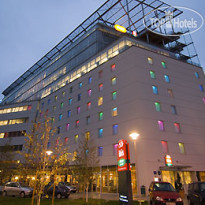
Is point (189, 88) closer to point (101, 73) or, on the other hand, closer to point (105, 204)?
point (101, 73)

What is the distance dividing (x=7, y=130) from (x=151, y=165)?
43.6m

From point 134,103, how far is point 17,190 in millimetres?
19903

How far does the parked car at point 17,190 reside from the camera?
2206 centimetres

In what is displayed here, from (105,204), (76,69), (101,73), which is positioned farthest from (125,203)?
(76,69)

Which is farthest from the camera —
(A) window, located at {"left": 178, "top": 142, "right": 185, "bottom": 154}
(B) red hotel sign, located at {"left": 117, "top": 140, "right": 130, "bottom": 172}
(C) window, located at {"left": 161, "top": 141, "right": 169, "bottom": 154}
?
(A) window, located at {"left": 178, "top": 142, "right": 185, "bottom": 154}

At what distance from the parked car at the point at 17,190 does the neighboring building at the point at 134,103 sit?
36.1 ft

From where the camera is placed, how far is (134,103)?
27.6 m

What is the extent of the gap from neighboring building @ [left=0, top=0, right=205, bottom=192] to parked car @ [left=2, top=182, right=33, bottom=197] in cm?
1101

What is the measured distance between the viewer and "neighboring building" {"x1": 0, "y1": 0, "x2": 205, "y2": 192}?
26.3 m

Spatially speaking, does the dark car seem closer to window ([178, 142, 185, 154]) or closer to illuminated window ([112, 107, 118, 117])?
window ([178, 142, 185, 154])

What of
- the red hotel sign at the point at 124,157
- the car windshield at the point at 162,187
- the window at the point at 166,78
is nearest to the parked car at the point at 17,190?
the red hotel sign at the point at 124,157

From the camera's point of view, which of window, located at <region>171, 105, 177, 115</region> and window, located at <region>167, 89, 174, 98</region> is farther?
window, located at <region>167, 89, 174, 98</region>

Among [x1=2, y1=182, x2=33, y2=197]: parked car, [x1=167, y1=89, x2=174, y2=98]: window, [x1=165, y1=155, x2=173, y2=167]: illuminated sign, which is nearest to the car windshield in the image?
[x1=165, y1=155, x2=173, y2=167]: illuminated sign

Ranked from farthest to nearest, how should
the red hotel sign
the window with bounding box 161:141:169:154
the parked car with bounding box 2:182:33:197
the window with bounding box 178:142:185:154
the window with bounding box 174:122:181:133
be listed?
the window with bounding box 174:122:181:133 → the window with bounding box 178:142:185:154 → the window with bounding box 161:141:169:154 → the parked car with bounding box 2:182:33:197 → the red hotel sign
